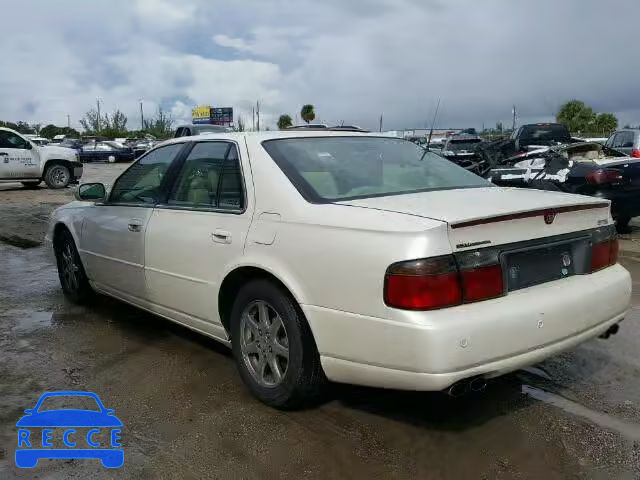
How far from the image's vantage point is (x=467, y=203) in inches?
123

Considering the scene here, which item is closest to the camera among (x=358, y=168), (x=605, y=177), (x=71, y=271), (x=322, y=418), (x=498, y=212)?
(x=498, y=212)

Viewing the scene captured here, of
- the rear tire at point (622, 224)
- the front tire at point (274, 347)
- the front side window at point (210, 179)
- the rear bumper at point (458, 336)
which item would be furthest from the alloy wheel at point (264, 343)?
the rear tire at point (622, 224)

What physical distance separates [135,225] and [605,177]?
6.85m

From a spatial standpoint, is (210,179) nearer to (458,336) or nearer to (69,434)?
(69,434)

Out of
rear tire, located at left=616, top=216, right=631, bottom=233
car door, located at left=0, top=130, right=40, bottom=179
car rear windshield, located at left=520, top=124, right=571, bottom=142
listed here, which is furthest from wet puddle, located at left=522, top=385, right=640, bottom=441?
car door, located at left=0, top=130, right=40, bottom=179

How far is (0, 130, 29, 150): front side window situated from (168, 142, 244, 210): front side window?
15255 mm

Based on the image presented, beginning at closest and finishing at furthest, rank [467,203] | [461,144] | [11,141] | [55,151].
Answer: [467,203] < [11,141] < [55,151] < [461,144]

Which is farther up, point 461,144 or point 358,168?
point 461,144

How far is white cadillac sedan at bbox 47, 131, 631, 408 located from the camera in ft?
8.95

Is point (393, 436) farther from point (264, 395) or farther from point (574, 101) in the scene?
point (574, 101)

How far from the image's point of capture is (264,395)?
3.46m

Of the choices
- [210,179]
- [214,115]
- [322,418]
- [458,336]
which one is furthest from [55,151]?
[214,115]

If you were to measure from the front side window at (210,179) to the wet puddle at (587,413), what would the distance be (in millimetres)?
2019

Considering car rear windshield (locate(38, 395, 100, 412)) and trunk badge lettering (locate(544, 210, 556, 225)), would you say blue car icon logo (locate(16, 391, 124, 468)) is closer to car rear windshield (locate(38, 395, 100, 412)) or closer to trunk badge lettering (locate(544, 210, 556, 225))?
car rear windshield (locate(38, 395, 100, 412))
